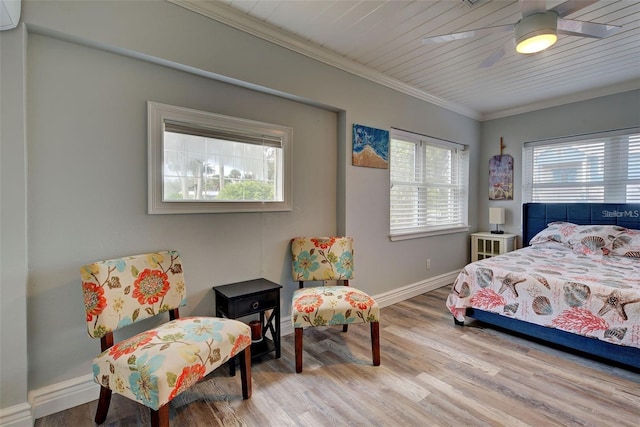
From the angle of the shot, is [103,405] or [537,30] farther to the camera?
[537,30]

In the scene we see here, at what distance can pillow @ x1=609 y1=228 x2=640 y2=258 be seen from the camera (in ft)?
9.73

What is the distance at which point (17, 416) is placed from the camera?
1.50m

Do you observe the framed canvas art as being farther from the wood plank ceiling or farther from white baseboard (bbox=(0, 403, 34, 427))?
white baseboard (bbox=(0, 403, 34, 427))

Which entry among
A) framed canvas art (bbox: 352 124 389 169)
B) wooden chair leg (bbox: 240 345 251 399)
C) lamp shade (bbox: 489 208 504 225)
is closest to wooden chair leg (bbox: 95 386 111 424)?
wooden chair leg (bbox: 240 345 251 399)

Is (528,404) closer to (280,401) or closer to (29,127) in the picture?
(280,401)

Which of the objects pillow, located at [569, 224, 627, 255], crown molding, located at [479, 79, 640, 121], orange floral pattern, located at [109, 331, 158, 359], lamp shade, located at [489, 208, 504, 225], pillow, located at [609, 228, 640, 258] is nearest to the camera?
orange floral pattern, located at [109, 331, 158, 359]

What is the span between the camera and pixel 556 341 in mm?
2375

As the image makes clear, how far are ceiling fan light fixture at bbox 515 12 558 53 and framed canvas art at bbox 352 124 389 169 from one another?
1447 mm

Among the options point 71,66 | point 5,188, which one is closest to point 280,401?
point 5,188

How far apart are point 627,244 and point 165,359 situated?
414cm

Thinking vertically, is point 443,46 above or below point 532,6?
above

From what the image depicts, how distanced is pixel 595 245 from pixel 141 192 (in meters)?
4.23

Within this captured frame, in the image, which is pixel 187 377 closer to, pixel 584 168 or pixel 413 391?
pixel 413 391

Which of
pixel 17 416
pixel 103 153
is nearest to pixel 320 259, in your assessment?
pixel 103 153
